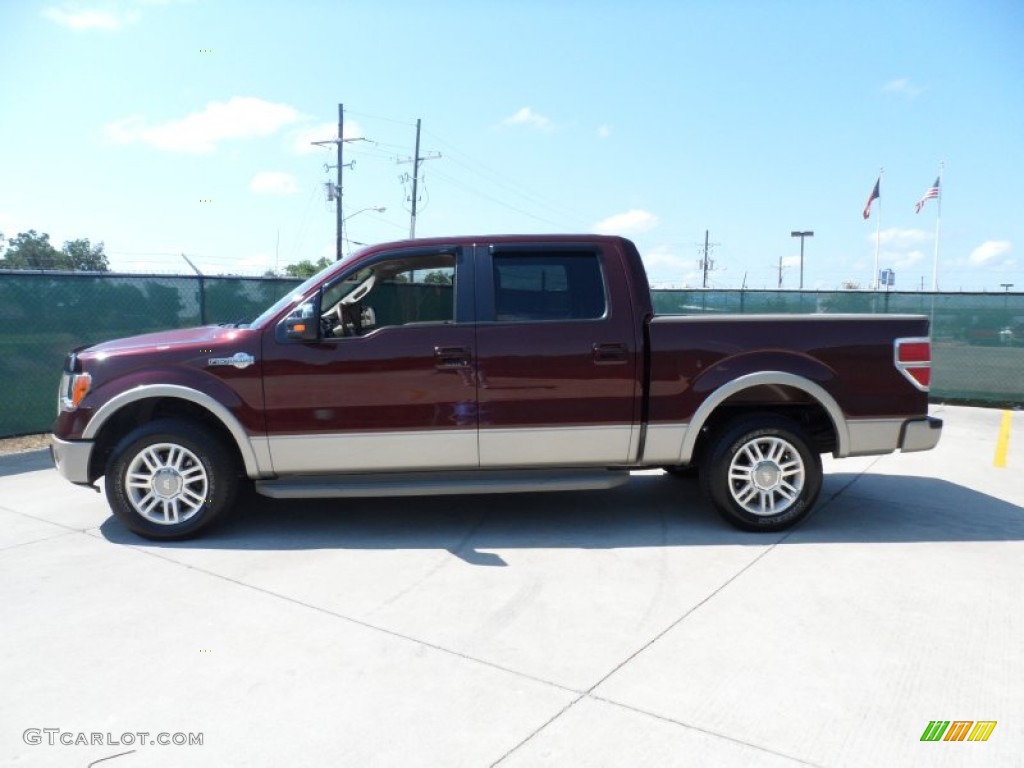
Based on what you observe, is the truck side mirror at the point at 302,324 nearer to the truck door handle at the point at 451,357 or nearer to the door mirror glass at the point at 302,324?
the door mirror glass at the point at 302,324

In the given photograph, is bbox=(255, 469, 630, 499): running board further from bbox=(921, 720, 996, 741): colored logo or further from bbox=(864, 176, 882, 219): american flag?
bbox=(864, 176, 882, 219): american flag

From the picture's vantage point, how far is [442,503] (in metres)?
5.82

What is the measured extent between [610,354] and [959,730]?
111 inches

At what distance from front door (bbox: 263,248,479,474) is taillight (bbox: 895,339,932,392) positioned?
2.88 metres

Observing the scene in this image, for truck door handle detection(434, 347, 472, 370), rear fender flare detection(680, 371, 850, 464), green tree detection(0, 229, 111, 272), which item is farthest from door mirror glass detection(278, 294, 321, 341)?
green tree detection(0, 229, 111, 272)

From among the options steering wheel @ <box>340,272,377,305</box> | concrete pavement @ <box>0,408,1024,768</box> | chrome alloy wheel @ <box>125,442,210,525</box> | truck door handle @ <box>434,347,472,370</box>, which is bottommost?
concrete pavement @ <box>0,408,1024,768</box>

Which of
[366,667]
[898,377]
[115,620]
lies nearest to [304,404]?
[115,620]

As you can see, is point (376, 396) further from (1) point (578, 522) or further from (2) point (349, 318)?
(1) point (578, 522)

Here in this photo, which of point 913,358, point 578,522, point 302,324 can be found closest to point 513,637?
point 578,522

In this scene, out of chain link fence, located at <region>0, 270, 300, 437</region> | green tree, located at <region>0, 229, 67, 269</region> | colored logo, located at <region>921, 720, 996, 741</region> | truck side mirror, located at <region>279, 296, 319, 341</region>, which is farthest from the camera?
green tree, located at <region>0, 229, 67, 269</region>

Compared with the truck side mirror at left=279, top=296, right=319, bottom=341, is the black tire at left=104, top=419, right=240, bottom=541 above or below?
below

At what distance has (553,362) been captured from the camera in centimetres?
490

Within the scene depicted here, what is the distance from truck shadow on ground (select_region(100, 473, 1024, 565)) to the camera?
4.91 metres

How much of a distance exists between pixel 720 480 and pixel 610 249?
1.73 meters
